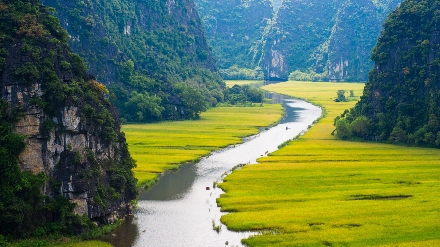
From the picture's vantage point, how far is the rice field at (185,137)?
2813 inches

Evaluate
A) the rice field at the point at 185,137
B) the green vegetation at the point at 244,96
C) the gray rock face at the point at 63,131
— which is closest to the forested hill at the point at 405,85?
the rice field at the point at 185,137

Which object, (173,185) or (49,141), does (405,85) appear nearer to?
(173,185)

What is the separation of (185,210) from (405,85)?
155ft

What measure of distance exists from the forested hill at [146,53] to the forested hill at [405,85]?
3519cm

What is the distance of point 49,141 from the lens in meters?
43.4

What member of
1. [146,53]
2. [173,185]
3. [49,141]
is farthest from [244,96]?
[49,141]

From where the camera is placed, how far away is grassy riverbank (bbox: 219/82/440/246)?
42.2 meters

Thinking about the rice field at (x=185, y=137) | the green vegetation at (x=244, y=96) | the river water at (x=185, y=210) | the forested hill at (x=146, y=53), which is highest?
the forested hill at (x=146, y=53)

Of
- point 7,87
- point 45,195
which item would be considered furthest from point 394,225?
point 7,87

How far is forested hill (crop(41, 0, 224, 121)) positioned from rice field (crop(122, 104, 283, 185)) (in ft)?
16.0

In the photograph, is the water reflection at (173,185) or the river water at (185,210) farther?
the water reflection at (173,185)

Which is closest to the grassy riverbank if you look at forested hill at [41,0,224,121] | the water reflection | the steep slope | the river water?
the river water

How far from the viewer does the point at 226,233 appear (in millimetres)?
44594

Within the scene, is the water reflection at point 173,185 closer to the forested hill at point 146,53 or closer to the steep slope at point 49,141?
the steep slope at point 49,141
